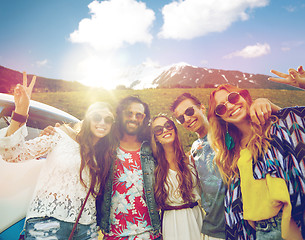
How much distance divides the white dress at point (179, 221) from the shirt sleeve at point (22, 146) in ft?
4.11

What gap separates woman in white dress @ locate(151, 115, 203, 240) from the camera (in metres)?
1.92

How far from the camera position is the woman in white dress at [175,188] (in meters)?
1.92

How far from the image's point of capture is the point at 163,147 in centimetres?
226

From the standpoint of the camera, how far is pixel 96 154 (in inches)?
78.0

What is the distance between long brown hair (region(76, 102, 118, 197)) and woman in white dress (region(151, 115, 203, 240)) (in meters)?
0.50

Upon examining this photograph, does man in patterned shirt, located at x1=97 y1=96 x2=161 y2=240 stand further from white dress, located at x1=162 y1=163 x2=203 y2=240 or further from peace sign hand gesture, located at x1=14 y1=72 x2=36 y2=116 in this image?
peace sign hand gesture, located at x1=14 y1=72 x2=36 y2=116

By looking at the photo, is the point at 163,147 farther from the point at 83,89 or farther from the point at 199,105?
the point at 83,89

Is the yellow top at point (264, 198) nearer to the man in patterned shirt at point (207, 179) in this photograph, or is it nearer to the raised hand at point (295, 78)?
the man in patterned shirt at point (207, 179)

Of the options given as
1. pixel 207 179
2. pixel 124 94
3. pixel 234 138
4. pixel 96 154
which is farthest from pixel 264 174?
pixel 124 94

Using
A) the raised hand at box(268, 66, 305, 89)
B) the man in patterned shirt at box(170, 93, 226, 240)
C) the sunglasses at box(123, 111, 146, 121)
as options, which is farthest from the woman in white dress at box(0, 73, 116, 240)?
the raised hand at box(268, 66, 305, 89)

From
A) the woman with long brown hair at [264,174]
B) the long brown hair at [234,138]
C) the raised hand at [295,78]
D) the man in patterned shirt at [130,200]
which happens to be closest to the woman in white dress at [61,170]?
the man in patterned shirt at [130,200]

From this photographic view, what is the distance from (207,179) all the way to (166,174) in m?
0.42

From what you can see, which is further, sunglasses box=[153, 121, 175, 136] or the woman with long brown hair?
sunglasses box=[153, 121, 175, 136]

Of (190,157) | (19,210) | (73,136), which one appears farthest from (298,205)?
(19,210)
